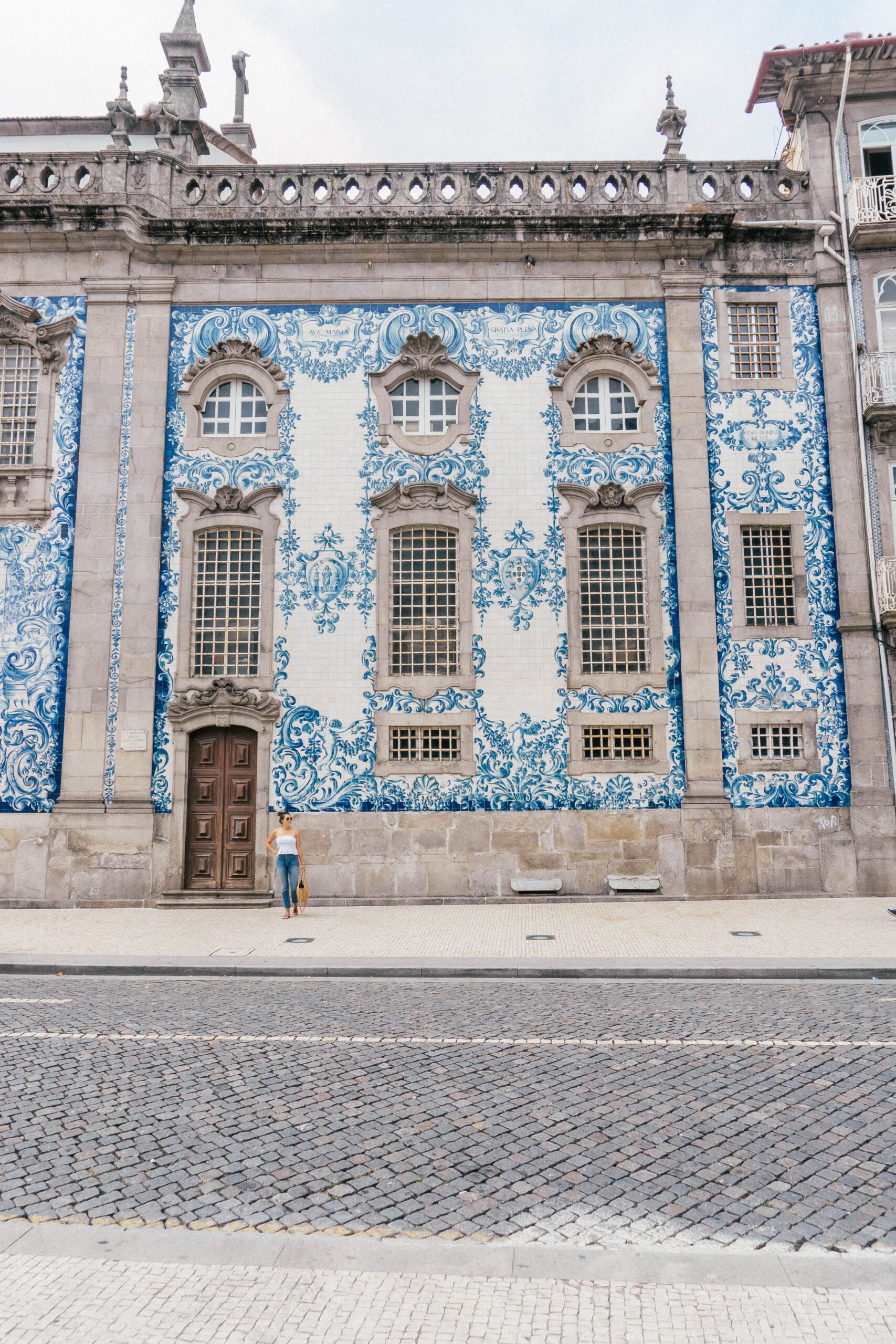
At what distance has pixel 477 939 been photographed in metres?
12.2

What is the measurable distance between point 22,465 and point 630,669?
1169 centimetres

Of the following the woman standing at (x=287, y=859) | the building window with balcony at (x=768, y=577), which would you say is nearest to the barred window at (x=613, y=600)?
the building window with balcony at (x=768, y=577)

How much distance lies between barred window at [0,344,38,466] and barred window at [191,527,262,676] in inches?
145

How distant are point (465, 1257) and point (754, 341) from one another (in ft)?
56.2

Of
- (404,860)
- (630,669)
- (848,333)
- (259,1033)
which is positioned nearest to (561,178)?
(848,333)

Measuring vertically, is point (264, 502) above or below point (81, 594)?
above

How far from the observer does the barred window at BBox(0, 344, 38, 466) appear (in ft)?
55.8

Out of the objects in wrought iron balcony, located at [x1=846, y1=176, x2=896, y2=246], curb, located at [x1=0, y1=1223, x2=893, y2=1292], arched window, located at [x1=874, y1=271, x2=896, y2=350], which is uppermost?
wrought iron balcony, located at [x1=846, y1=176, x2=896, y2=246]

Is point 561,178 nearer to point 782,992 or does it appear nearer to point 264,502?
point 264,502

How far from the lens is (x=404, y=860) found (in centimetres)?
1577

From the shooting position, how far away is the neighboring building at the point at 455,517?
15.9m

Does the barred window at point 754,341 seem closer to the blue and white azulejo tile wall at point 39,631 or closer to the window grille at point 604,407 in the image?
the window grille at point 604,407

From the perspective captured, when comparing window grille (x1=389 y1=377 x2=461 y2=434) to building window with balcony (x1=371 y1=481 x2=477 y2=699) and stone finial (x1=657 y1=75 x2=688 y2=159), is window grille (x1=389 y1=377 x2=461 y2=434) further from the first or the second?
stone finial (x1=657 y1=75 x2=688 y2=159)

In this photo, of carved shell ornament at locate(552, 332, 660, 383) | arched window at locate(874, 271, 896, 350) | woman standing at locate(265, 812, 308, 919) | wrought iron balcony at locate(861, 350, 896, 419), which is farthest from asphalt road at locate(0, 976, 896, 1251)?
arched window at locate(874, 271, 896, 350)
